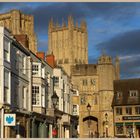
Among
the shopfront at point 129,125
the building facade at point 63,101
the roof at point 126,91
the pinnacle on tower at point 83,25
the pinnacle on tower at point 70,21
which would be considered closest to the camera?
the building facade at point 63,101

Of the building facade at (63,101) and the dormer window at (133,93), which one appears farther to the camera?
the dormer window at (133,93)

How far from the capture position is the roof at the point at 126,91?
56562 mm

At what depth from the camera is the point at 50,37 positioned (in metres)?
119

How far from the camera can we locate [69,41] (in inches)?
4584

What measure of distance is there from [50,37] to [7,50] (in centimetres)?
9727

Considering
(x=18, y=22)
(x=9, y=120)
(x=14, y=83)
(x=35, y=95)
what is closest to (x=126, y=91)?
(x=35, y=95)

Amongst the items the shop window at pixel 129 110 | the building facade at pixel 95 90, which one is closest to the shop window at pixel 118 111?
the shop window at pixel 129 110

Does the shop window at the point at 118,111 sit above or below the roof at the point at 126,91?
below

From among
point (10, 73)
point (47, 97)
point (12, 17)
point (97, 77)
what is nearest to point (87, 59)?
point (12, 17)

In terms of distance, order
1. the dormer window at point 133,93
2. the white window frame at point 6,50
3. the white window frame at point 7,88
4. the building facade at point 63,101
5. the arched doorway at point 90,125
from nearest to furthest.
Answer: the white window frame at point 7,88 → the white window frame at point 6,50 → the building facade at point 63,101 → the dormer window at point 133,93 → the arched doorway at point 90,125

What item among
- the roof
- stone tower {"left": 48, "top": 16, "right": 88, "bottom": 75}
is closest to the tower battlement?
stone tower {"left": 48, "top": 16, "right": 88, "bottom": 75}

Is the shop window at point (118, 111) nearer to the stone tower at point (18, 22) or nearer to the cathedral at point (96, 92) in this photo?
the cathedral at point (96, 92)

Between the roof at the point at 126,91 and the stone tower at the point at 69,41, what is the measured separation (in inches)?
2024

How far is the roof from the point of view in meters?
56.6
